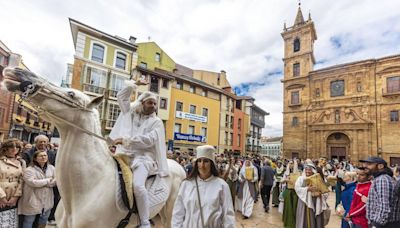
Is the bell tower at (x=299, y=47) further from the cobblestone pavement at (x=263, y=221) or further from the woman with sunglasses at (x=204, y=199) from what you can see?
the woman with sunglasses at (x=204, y=199)

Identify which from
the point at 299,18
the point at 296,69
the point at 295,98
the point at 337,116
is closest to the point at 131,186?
the point at 337,116

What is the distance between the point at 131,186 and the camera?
8.98ft

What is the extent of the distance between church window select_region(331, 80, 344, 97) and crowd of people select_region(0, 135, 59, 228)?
33689mm

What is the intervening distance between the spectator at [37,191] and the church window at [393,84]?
3399 cm

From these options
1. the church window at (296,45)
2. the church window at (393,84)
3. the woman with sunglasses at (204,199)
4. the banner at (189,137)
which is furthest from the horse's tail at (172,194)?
the church window at (296,45)

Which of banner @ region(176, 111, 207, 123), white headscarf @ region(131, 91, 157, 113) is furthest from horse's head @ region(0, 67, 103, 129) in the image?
banner @ region(176, 111, 207, 123)

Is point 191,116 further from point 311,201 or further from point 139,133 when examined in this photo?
point 139,133

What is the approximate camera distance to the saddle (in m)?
2.72

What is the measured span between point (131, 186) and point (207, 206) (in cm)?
101

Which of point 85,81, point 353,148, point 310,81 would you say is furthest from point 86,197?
point 310,81

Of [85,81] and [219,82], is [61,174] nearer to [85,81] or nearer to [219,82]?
[85,81]

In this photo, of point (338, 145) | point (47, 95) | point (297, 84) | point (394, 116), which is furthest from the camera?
point (297, 84)

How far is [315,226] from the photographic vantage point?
4.86 m

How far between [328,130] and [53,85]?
1295 inches
